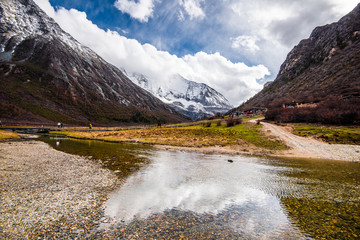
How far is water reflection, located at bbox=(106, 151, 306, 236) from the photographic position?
34.9 ft

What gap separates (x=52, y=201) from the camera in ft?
39.1

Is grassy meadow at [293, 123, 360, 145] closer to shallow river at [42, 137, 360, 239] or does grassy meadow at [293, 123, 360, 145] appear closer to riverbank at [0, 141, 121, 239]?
shallow river at [42, 137, 360, 239]

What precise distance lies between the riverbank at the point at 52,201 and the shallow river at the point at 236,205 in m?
1.14

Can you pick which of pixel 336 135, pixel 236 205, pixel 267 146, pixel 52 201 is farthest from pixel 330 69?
pixel 52 201

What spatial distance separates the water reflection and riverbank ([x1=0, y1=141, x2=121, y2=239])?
4.64 feet

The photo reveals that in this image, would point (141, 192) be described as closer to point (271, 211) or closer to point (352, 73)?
point (271, 211)

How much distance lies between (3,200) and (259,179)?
64.7 ft

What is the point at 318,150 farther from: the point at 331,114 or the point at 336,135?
the point at 331,114

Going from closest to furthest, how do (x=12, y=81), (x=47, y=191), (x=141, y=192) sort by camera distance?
1. (x=47, y=191)
2. (x=141, y=192)
3. (x=12, y=81)

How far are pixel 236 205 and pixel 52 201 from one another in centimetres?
1158

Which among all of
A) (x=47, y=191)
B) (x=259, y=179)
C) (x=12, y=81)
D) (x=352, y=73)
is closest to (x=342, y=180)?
(x=259, y=179)

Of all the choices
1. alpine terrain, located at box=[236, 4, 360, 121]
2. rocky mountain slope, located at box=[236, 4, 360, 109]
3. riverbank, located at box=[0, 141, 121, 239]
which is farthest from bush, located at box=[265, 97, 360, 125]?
riverbank, located at box=[0, 141, 121, 239]

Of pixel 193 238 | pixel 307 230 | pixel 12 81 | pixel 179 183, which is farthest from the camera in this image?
pixel 12 81

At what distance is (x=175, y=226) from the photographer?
961 cm
